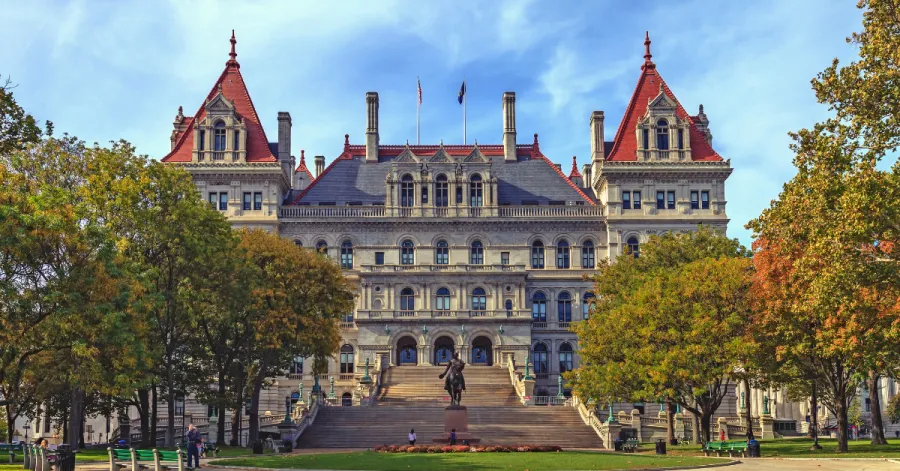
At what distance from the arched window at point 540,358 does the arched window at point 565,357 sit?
3.51 feet

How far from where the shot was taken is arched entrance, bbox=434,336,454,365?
2950 inches

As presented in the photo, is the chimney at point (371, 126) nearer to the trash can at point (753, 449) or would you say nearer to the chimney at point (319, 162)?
the chimney at point (319, 162)

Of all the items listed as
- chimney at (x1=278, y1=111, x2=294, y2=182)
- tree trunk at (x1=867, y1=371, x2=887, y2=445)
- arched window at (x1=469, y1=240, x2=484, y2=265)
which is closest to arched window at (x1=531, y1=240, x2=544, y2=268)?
arched window at (x1=469, y1=240, x2=484, y2=265)

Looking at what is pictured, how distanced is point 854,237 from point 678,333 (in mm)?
18576

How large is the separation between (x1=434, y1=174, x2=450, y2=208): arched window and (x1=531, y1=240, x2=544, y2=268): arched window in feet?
25.2

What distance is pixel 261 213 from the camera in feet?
252

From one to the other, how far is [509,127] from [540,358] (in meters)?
20.7

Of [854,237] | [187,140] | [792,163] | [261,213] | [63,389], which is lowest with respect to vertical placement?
[63,389]

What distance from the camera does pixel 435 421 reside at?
53.8 metres

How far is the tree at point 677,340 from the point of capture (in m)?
46.2

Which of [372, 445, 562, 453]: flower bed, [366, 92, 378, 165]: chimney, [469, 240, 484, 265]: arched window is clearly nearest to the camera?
[372, 445, 562, 453]: flower bed

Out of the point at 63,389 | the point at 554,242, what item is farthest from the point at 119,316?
the point at 554,242

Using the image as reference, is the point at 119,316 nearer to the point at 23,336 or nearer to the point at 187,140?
the point at 23,336

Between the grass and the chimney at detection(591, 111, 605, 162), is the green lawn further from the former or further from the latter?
the chimney at detection(591, 111, 605, 162)
